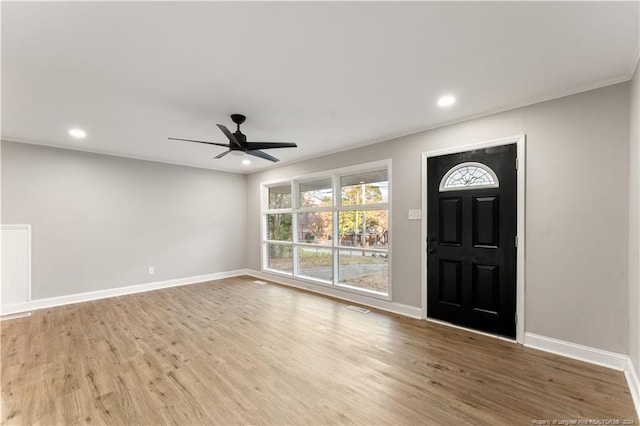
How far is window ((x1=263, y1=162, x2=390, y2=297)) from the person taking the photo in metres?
4.38

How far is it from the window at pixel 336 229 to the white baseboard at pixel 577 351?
1.83 meters

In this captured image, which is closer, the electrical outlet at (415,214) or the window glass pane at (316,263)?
the electrical outlet at (415,214)

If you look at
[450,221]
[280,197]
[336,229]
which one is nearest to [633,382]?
[450,221]

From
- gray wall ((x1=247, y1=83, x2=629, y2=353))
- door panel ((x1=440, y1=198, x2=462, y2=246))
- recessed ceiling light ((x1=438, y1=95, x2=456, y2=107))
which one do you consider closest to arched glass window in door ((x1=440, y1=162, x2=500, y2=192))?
door panel ((x1=440, y1=198, x2=462, y2=246))

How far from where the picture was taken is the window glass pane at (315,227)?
5.16 meters

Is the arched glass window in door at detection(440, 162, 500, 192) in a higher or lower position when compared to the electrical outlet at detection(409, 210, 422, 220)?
higher

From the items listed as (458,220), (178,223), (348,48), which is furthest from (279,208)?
(348,48)

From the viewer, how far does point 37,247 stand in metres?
4.29

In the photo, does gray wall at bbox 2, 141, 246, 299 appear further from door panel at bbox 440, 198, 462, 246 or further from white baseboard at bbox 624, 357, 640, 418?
white baseboard at bbox 624, 357, 640, 418

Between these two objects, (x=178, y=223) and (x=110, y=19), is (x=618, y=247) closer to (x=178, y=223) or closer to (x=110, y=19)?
(x=110, y=19)

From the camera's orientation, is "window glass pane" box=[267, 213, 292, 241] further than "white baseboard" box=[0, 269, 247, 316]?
Yes

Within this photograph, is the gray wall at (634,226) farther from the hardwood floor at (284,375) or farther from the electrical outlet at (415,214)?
→ the electrical outlet at (415,214)

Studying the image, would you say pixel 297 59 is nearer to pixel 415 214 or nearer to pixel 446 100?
pixel 446 100

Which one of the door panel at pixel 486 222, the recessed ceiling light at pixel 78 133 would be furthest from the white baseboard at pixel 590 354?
the recessed ceiling light at pixel 78 133
